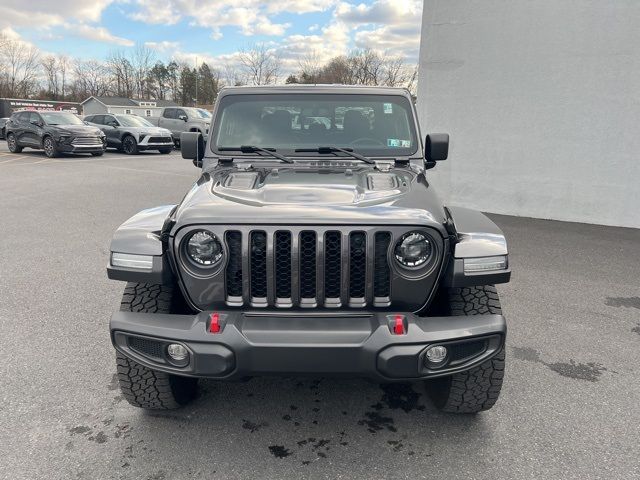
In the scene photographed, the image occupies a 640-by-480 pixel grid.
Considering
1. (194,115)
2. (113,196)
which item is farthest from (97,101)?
(113,196)

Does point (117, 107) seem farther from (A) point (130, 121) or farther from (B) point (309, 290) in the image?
(B) point (309, 290)

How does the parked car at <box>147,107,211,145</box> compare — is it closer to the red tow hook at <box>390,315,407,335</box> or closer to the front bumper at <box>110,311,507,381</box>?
the front bumper at <box>110,311,507,381</box>

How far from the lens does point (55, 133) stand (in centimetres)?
1662

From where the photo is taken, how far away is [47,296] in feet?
14.7

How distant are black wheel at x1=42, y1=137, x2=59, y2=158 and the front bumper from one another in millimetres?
17048

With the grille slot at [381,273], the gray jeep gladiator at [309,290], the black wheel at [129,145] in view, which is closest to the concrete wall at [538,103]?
the gray jeep gladiator at [309,290]

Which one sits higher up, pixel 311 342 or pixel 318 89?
pixel 318 89

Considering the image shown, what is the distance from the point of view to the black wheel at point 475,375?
98.7 inches

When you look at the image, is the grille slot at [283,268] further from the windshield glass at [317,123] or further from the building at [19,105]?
the building at [19,105]

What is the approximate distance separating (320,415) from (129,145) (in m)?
18.8

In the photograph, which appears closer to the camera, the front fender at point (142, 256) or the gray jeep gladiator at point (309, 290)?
the gray jeep gladiator at point (309, 290)

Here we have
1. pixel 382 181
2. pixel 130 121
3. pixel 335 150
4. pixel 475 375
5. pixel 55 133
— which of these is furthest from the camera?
pixel 130 121

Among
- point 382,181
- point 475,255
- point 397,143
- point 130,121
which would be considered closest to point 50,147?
point 130,121

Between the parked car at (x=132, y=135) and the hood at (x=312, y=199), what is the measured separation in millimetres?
17317
